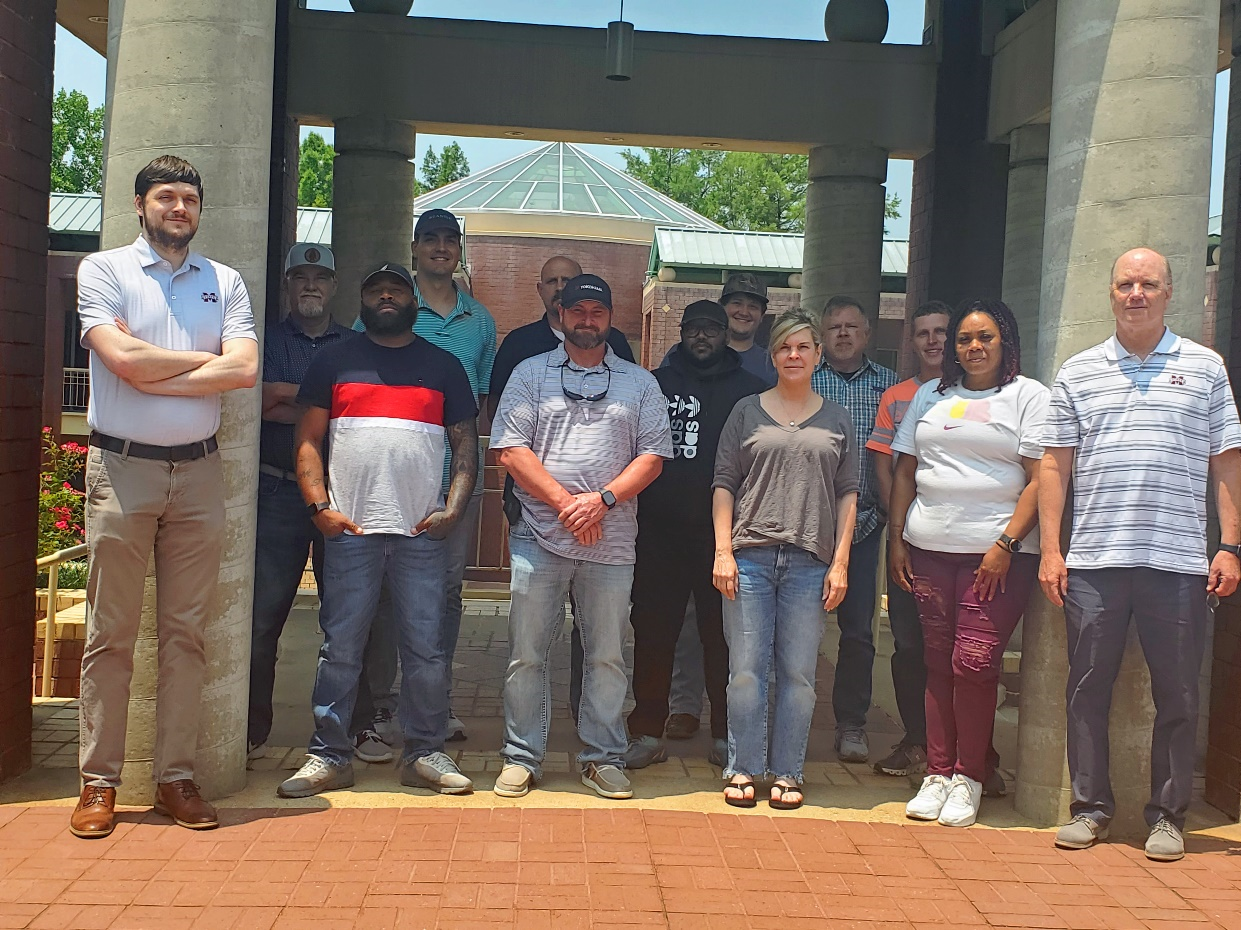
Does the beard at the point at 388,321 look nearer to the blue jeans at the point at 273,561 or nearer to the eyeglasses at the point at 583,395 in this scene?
the eyeglasses at the point at 583,395

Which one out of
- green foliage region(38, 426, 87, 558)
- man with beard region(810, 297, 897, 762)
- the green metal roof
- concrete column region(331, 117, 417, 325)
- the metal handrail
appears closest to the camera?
man with beard region(810, 297, 897, 762)

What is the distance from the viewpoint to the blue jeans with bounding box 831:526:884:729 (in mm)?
5734

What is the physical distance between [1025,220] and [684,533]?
5299mm

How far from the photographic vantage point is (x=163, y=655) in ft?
14.8

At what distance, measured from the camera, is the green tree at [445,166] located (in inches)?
2335

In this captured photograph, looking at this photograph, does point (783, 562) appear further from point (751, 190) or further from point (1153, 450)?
point (751, 190)

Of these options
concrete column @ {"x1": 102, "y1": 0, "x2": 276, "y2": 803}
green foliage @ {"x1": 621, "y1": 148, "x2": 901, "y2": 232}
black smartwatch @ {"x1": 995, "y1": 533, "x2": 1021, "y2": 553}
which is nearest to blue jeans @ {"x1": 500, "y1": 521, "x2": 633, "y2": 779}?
concrete column @ {"x1": 102, "y1": 0, "x2": 276, "y2": 803}

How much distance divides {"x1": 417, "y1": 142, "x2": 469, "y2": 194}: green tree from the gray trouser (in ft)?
184

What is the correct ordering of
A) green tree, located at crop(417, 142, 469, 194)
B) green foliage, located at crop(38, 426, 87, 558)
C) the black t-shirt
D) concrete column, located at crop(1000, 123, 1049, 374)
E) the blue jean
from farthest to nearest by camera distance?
green tree, located at crop(417, 142, 469, 194) → concrete column, located at crop(1000, 123, 1049, 374) → green foliage, located at crop(38, 426, 87, 558) → the black t-shirt → the blue jean

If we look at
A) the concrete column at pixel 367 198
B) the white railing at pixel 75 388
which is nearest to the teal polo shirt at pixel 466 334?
the concrete column at pixel 367 198

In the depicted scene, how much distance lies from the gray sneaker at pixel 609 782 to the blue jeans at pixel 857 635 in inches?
51.0

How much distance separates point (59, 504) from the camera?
30.7 ft

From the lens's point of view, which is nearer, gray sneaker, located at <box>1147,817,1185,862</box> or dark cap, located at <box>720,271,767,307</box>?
gray sneaker, located at <box>1147,817,1185,862</box>

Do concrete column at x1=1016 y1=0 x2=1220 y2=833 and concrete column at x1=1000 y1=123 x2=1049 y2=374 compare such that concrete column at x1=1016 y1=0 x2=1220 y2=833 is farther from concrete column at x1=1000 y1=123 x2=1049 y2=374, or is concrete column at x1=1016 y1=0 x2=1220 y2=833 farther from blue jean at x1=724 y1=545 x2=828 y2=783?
concrete column at x1=1000 y1=123 x2=1049 y2=374
